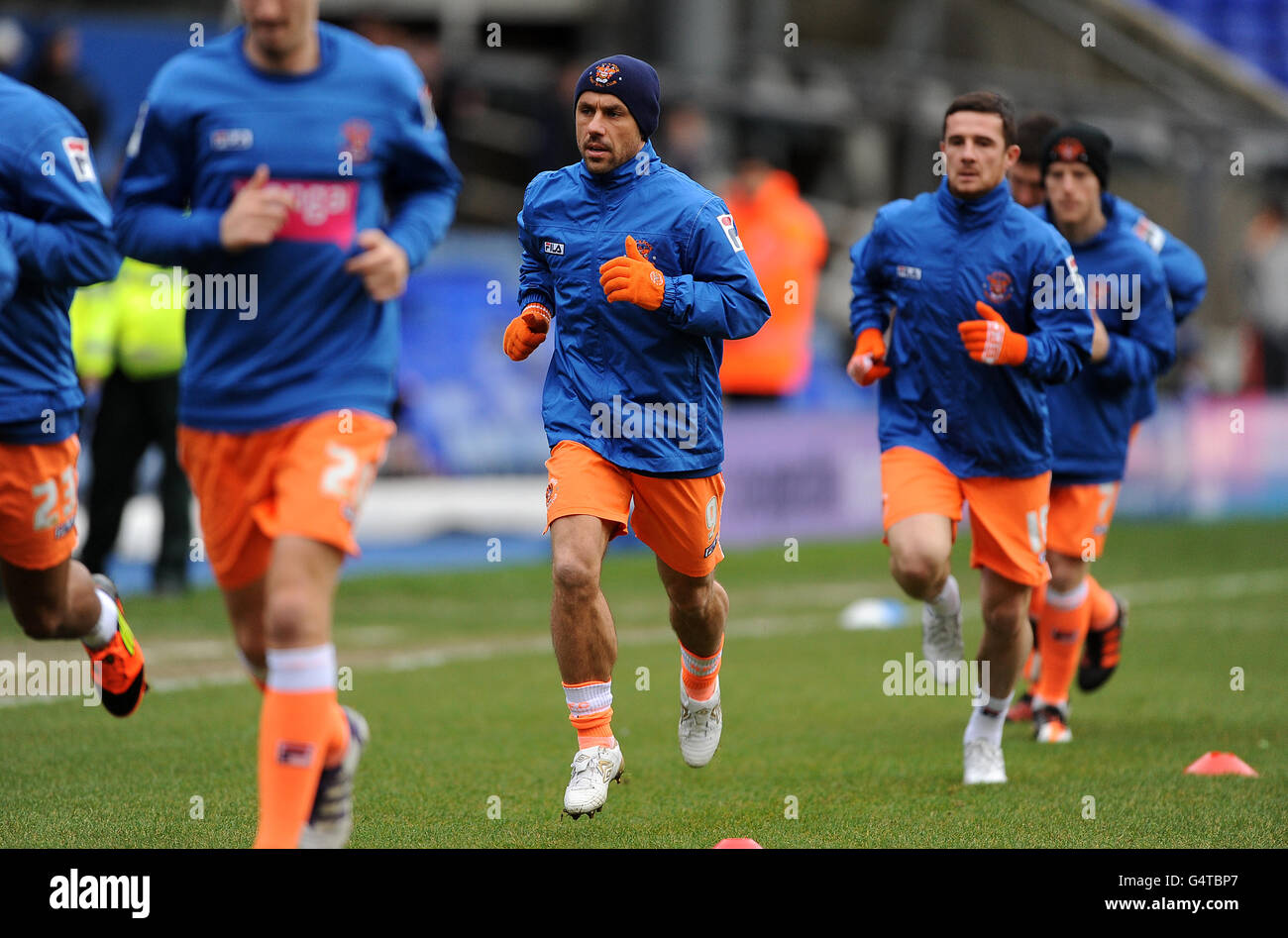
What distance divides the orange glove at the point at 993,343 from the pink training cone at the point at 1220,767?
203 centimetres

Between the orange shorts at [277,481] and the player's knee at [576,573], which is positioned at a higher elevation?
the orange shorts at [277,481]

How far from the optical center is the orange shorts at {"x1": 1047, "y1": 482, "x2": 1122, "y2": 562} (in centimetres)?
894

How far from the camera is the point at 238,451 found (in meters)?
5.67

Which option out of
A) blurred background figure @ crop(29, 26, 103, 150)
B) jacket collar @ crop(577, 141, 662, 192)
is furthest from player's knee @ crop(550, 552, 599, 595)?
blurred background figure @ crop(29, 26, 103, 150)

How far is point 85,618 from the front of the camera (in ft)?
23.4

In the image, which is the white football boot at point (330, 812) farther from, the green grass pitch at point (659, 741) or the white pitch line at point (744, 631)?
the white pitch line at point (744, 631)

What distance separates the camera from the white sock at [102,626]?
284 inches

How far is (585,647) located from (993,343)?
203cm

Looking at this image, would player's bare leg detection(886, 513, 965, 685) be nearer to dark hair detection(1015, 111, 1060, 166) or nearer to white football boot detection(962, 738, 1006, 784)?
white football boot detection(962, 738, 1006, 784)

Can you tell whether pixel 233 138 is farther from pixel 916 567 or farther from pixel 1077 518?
pixel 1077 518

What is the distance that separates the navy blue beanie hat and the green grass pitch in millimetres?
2576

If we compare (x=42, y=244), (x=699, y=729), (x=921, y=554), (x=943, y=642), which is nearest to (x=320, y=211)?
(x=42, y=244)

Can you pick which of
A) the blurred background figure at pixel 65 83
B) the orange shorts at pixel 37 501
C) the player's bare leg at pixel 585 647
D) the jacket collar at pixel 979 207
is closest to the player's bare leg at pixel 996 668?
the jacket collar at pixel 979 207

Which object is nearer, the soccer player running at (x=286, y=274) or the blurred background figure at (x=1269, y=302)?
the soccer player running at (x=286, y=274)
